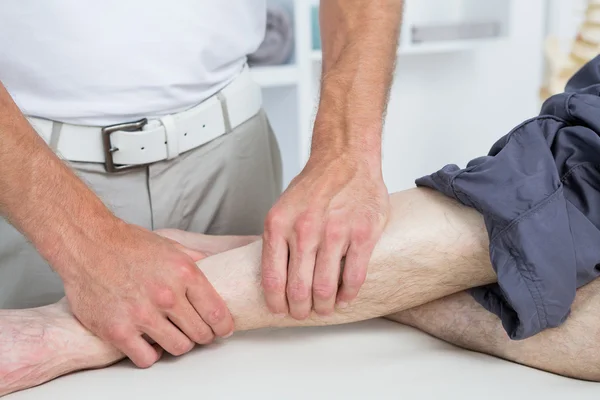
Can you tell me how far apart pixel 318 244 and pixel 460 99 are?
2.34 m

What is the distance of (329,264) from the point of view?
0.99 meters

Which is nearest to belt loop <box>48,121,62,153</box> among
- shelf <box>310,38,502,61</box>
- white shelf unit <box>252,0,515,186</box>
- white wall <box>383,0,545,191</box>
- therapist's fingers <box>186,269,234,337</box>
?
therapist's fingers <box>186,269,234,337</box>

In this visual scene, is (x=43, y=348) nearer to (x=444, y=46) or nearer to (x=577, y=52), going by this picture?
(x=577, y=52)

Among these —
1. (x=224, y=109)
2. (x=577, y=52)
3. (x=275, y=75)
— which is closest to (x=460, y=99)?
(x=577, y=52)

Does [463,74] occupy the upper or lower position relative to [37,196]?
lower

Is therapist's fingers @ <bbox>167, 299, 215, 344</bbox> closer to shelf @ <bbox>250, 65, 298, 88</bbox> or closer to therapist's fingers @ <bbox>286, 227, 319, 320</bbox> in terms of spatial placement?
therapist's fingers @ <bbox>286, 227, 319, 320</bbox>

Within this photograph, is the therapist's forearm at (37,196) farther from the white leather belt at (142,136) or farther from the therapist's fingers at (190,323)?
the white leather belt at (142,136)

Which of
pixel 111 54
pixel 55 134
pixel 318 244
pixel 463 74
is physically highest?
pixel 111 54

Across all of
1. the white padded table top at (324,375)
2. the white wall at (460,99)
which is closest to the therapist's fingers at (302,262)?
the white padded table top at (324,375)

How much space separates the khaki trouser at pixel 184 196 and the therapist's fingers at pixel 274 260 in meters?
0.48

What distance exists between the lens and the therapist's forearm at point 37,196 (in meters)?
1.00

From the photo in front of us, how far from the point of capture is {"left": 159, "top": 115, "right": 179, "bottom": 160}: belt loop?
1375 mm

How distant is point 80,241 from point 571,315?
709mm

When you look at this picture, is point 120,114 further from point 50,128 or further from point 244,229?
point 244,229
